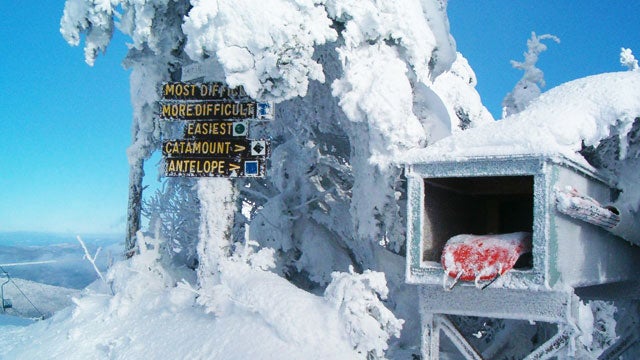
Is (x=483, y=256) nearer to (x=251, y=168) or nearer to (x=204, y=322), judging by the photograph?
(x=204, y=322)

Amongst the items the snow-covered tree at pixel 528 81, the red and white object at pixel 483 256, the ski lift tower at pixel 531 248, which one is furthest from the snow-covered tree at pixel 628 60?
the red and white object at pixel 483 256

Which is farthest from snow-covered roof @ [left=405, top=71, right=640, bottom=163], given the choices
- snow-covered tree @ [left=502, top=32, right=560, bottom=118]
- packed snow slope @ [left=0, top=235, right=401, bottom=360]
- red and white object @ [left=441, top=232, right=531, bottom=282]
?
snow-covered tree @ [left=502, top=32, right=560, bottom=118]

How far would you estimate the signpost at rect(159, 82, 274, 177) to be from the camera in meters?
9.55

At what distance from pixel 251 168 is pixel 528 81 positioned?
948 cm

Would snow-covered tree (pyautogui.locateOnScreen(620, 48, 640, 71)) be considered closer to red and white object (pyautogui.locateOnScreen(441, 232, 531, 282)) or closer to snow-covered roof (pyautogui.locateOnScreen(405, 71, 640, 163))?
snow-covered roof (pyautogui.locateOnScreen(405, 71, 640, 163))

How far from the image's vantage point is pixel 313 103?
10906 mm

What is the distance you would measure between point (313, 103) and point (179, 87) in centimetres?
255

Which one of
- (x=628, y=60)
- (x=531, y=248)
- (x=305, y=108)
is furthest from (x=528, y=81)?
(x=531, y=248)

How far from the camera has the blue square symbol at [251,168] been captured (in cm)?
952

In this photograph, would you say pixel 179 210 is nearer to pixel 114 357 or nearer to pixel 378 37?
pixel 114 357

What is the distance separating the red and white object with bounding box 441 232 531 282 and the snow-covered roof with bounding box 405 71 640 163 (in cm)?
109

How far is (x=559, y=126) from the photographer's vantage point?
7062 millimetres

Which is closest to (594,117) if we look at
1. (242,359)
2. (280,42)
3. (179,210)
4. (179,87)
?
(280,42)

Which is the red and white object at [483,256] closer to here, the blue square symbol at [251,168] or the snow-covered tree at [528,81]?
the blue square symbol at [251,168]
